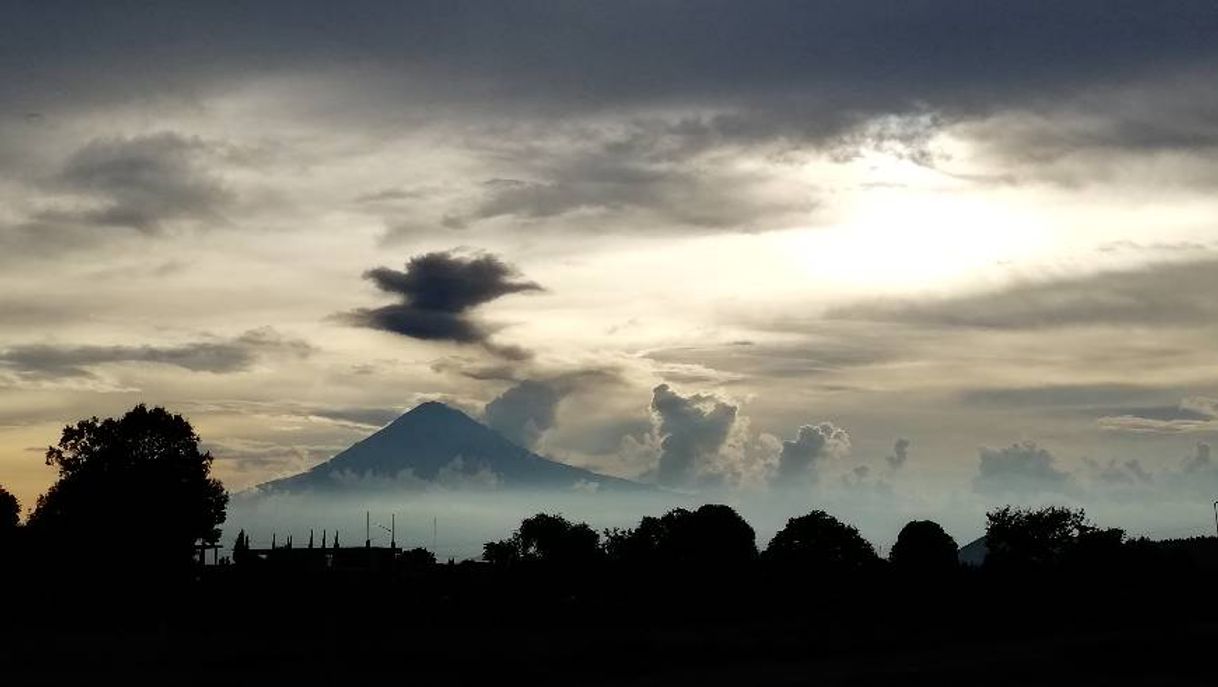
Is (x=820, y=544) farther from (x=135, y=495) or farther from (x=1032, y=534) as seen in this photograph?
(x=135, y=495)

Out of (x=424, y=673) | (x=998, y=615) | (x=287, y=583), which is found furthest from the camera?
(x=287, y=583)

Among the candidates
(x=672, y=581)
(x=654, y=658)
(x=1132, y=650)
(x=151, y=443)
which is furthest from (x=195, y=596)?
(x=1132, y=650)

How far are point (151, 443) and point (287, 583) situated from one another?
26.6 metres

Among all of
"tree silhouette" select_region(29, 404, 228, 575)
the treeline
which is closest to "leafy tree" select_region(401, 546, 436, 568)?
the treeline

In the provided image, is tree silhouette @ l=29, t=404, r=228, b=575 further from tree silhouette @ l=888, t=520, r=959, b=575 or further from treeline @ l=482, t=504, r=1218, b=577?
tree silhouette @ l=888, t=520, r=959, b=575

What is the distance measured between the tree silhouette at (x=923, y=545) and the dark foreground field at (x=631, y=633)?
7391cm

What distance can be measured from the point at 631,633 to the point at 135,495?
57607 mm

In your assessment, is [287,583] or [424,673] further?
[287,583]

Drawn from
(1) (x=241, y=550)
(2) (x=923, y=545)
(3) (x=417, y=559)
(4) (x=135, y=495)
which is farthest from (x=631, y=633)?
(2) (x=923, y=545)

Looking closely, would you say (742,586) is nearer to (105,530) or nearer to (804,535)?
(105,530)

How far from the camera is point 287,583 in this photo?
106m

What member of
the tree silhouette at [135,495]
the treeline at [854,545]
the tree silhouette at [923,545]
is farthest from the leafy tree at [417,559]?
the tree silhouette at [923,545]

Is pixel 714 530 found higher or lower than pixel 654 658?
higher

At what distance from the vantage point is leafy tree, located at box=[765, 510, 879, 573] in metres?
191
